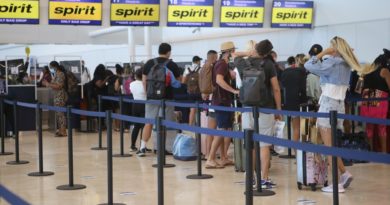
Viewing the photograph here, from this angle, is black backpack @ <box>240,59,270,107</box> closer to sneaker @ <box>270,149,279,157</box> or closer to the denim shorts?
the denim shorts

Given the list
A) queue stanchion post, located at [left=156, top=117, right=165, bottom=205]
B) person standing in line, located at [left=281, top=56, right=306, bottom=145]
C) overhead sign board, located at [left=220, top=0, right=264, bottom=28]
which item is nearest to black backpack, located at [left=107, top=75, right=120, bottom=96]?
overhead sign board, located at [left=220, top=0, right=264, bottom=28]

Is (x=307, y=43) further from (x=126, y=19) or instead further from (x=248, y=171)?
(x=248, y=171)

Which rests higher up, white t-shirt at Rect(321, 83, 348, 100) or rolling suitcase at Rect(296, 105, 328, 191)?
white t-shirt at Rect(321, 83, 348, 100)

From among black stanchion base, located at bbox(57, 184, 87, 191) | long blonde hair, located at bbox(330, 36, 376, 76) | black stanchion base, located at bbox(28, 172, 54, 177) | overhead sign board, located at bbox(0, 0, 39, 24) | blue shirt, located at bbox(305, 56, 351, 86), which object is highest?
overhead sign board, located at bbox(0, 0, 39, 24)

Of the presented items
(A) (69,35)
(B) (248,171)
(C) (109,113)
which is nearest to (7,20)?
(C) (109,113)

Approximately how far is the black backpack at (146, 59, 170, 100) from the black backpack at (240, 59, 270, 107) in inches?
100

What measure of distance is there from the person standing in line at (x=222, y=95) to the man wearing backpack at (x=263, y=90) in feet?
3.70

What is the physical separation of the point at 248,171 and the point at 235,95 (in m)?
4.07

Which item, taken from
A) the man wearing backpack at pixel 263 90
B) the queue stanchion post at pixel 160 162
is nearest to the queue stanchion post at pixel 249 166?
the queue stanchion post at pixel 160 162

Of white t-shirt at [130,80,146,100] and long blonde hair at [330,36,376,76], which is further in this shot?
white t-shirt at [130,80,146,100]

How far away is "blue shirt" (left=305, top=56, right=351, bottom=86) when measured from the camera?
669cm

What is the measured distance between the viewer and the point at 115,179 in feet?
25.8

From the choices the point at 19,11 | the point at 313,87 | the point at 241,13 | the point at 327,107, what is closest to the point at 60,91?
the point at 19,11

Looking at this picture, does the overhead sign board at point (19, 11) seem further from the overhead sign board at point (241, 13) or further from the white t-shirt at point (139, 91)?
the overhead sign board at point (241, 13)
